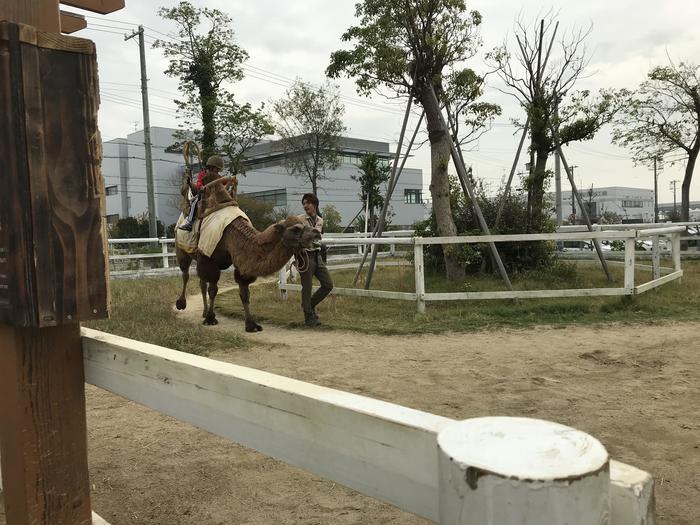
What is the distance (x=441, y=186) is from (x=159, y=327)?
19.4ft

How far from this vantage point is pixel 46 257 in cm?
165

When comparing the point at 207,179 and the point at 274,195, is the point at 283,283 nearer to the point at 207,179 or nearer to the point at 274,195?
the point at 207,179

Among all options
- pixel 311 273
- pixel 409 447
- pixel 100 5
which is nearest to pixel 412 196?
pixel 311 273

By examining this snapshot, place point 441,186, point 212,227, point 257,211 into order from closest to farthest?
point 212,227 < point 441,186 < point 257,211

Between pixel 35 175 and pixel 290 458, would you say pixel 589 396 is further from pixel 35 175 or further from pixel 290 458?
pixel 35 175

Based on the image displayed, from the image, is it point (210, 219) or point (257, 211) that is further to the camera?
point (257, 211)

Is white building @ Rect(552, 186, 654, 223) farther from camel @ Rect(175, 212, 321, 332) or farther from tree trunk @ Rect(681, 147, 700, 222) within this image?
camel @ Rect(175, 212, 321, 332)

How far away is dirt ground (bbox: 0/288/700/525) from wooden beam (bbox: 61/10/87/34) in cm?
274

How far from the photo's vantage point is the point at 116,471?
3.29 metres

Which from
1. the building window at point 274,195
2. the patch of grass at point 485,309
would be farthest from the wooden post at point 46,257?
the building window at point 274,195

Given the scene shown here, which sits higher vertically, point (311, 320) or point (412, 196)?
point (412, 196)

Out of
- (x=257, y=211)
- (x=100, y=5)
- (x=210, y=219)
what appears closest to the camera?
(x=100, y=5)

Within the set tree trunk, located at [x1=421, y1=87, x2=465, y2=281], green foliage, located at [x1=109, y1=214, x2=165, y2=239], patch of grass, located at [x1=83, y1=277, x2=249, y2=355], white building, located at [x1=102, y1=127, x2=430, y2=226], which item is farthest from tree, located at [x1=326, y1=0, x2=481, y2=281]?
white building, located at [x1=102, y1=127, x2=430, y2=226]

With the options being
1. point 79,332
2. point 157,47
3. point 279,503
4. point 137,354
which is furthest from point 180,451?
point 157,47
